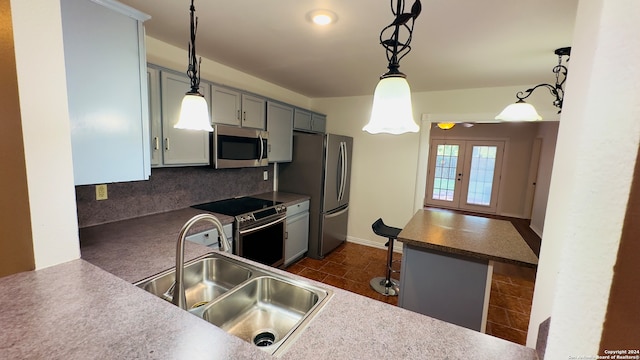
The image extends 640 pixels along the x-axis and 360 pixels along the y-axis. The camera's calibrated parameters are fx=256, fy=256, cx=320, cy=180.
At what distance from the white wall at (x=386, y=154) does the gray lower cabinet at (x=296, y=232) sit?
1.06 m

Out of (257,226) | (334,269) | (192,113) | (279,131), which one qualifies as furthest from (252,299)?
(279,131)

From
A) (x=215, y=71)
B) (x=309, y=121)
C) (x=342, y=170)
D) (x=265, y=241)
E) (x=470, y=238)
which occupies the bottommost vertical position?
(x=265, y=241)

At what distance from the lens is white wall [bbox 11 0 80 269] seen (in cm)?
84

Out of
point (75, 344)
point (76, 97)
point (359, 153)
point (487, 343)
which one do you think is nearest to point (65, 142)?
point (76, 97)

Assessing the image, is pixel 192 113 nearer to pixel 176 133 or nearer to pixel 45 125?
pixel 45 125

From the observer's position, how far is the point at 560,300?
32 cm

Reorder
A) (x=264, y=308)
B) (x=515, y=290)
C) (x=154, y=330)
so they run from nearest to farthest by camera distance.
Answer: (x=154, y=330), (x=264, y=308), (x=515, y=290)

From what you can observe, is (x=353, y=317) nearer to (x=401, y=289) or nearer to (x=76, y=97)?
(x=401, y=289)

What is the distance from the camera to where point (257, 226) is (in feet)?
8.15

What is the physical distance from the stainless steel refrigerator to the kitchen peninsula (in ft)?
4.99

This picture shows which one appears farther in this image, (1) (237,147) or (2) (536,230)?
(2) (536,230)

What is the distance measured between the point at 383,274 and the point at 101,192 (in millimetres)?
2975

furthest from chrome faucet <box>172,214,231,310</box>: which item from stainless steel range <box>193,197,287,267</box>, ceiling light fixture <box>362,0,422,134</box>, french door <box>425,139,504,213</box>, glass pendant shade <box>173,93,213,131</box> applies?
french door <box>425,139,504,213</box>

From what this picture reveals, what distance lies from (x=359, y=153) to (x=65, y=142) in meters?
3.52
